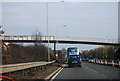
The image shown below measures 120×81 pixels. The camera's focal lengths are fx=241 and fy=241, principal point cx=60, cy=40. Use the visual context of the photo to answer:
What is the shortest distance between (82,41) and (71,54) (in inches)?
1470

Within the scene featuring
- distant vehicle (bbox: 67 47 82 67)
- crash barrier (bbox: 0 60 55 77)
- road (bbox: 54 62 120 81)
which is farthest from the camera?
distant vehicle (bbox: 67 47 82 67)

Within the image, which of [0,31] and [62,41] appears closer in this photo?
[0,31]

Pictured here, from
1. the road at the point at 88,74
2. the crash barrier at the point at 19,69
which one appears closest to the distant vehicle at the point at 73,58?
the crash barrier at the point at 19,69

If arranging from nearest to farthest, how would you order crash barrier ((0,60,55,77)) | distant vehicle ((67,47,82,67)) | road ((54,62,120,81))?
crash barrier ((0,60,55,77)) → road ((54,62,120,81)) → distant vehicle ((67,47,82,67))

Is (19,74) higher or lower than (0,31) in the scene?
lower

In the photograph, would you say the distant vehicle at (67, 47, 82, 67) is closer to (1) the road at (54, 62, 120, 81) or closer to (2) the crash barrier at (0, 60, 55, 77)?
(2) the crash barrier at (0, 60, 55, 77)

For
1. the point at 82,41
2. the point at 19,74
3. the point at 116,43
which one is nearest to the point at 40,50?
the point at 82,41

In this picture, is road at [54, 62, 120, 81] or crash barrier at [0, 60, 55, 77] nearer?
crash barrier at [0, 60, 55, 77]

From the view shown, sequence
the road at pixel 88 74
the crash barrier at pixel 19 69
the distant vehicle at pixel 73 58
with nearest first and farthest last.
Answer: the crash barrier at pixel 19 69 → the road at pixel 88 74 → the distant vehicle at pixel 73 58

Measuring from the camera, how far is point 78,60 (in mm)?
44656

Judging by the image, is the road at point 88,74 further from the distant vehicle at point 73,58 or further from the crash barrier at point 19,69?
the distant vehicle at point 73,58

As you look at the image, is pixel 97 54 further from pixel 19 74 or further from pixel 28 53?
pixel 19 74

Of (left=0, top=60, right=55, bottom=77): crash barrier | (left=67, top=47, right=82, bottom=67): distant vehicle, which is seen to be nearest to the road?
(left=0, top=60, right=55, bottom=77): crash barrier

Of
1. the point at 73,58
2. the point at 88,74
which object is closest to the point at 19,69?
the point at 88,74
